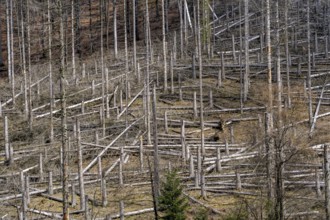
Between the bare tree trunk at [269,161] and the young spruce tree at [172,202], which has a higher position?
the bare tree trunk at [269,161]

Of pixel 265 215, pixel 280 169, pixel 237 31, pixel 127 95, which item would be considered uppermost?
pixel 237 31

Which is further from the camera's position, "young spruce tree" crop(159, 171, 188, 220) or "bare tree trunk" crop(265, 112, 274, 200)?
"bare tree trunk" crop(265, 112, 274, 200)

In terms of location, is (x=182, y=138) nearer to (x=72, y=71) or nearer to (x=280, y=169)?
(x=280, y=169)

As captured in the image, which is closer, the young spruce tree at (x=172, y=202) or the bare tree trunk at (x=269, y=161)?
the young spruce tree at (x=172, y=202)

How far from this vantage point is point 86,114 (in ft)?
91.9

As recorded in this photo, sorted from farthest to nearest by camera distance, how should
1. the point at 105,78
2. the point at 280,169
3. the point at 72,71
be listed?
the point at 72,71, the point at 105,78, the point at 280,169

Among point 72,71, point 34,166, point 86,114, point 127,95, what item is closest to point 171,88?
point 127,95

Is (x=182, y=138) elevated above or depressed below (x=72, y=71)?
below

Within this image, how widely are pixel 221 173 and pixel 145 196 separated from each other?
2638mm

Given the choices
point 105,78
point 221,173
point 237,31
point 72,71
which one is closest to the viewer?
point 221,173

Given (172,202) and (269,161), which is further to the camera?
(269,161)

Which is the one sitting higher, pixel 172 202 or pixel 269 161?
pixel 269 161

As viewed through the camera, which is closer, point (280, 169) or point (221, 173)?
point (280, 169)

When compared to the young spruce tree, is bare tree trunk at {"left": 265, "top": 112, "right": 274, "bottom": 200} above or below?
above
